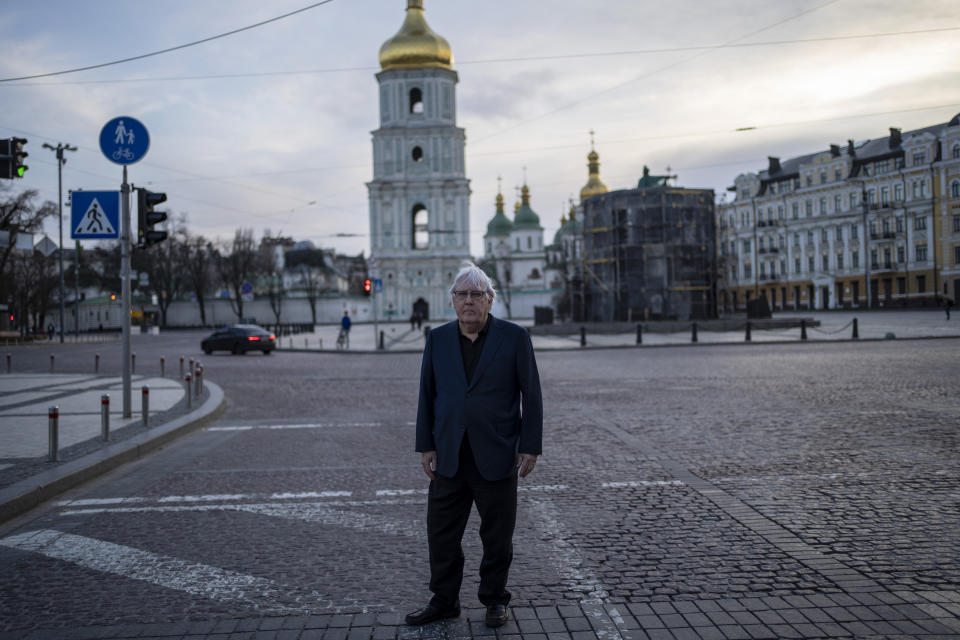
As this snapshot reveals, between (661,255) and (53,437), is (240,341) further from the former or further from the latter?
(53,437)

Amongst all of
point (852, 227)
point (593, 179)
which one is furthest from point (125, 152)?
point (593, 179)

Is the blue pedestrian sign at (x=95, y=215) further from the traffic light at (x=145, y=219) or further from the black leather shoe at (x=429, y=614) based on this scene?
the black leather shoe at (x=429, y=614)

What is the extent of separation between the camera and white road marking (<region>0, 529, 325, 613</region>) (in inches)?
177

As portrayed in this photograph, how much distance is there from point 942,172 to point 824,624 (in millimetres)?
69628

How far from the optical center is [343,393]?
15797 mm

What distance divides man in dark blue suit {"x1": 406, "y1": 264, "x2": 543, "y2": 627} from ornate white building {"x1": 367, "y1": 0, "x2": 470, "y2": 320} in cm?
Result: 7294

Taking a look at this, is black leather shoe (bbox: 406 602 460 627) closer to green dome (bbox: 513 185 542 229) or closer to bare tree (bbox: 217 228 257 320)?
bare tree (bbox: 217 228 257 320)

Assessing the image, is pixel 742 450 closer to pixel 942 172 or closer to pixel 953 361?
pixel 953 361

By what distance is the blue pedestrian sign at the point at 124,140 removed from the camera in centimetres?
1097

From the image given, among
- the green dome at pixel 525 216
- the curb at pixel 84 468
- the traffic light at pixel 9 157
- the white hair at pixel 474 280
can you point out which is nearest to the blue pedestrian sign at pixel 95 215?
the traffic light at pixel 9 157

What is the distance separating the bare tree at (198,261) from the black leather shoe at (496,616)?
83333 mm

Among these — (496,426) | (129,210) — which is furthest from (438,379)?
(129,210)

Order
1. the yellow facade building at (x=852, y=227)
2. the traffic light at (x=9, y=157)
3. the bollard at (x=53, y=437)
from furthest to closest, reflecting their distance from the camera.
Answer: the yellow facade building at (x=852, y=227) → the traffic light at (x=9, y=157) → the bollard at (x=53, y=437)

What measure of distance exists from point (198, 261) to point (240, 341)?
54.0m
